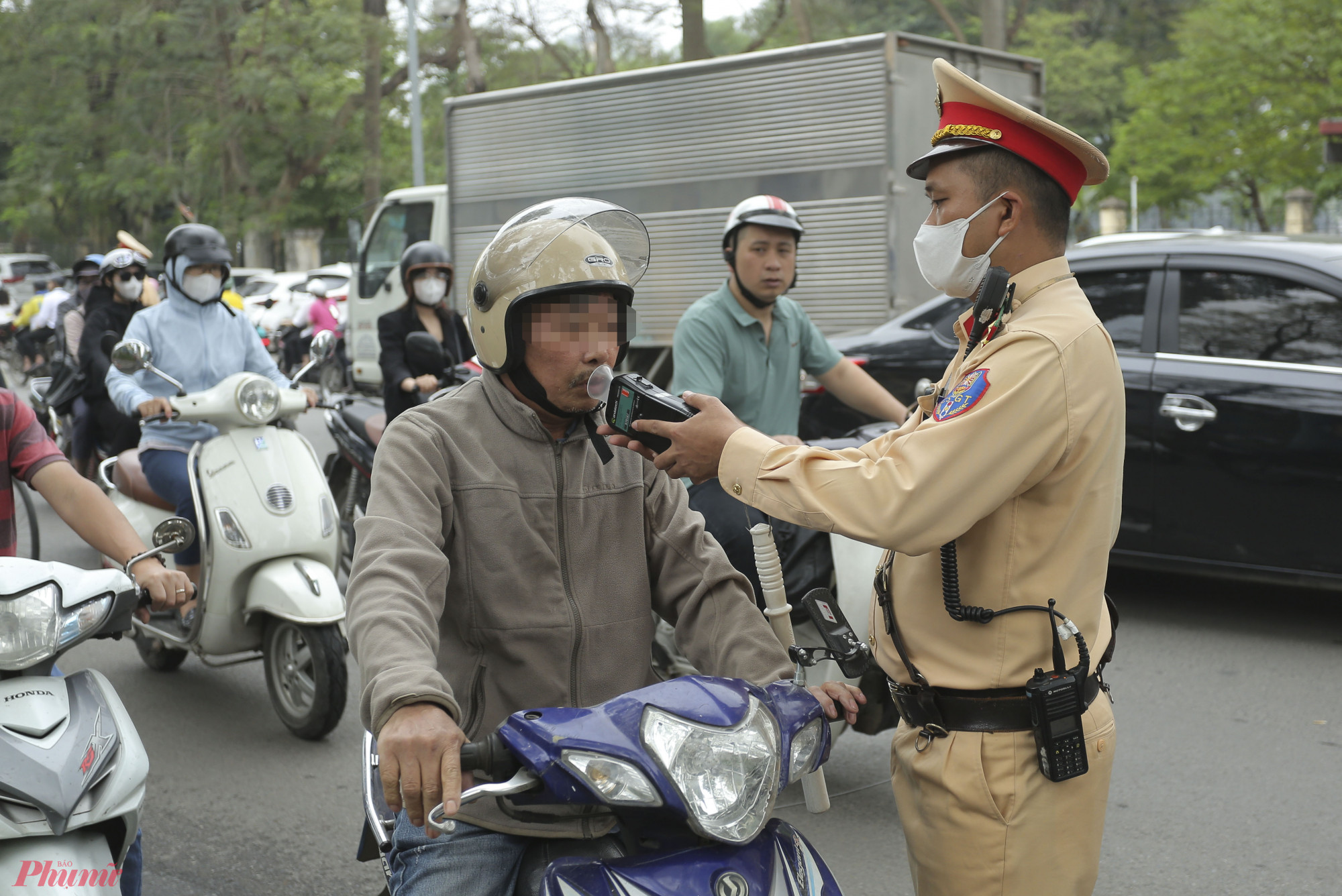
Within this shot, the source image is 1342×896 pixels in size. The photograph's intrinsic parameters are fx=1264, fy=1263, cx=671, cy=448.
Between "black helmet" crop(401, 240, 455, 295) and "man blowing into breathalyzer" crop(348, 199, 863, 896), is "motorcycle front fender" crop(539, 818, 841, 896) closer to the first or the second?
"man blowing into breathalyzer" crop(348, 199, 863, 896)

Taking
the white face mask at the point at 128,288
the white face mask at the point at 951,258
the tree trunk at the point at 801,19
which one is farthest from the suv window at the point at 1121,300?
the tree trunk at the point at 801,19

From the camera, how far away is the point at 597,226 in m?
2.33

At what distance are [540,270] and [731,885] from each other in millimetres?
1078

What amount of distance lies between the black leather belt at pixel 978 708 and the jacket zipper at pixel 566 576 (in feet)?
1.96

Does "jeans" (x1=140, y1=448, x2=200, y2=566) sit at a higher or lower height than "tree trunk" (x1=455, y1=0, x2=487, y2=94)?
lower

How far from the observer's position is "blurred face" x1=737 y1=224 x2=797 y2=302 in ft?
15.2

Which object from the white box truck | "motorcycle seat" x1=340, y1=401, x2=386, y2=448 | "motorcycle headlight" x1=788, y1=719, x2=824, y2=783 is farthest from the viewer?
the white box truck

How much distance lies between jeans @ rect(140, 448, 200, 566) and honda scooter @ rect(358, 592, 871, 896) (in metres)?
3.85

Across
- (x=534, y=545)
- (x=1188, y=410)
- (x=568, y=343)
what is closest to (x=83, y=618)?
(x=534, y=545)

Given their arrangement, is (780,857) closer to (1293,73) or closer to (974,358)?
(974,358)

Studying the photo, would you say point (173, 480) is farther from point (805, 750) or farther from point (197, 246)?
point (805, 750)

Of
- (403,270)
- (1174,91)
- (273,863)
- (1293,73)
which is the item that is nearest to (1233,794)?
(273,863)

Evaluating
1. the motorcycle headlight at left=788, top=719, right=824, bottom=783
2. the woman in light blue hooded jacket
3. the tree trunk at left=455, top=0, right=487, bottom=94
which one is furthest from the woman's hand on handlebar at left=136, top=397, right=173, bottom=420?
the tree trunk at left=455, top=0, right=487, bottom=94

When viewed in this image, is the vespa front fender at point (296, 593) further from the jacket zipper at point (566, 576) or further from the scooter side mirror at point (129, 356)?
the jacket zipper at point (566, 576)
